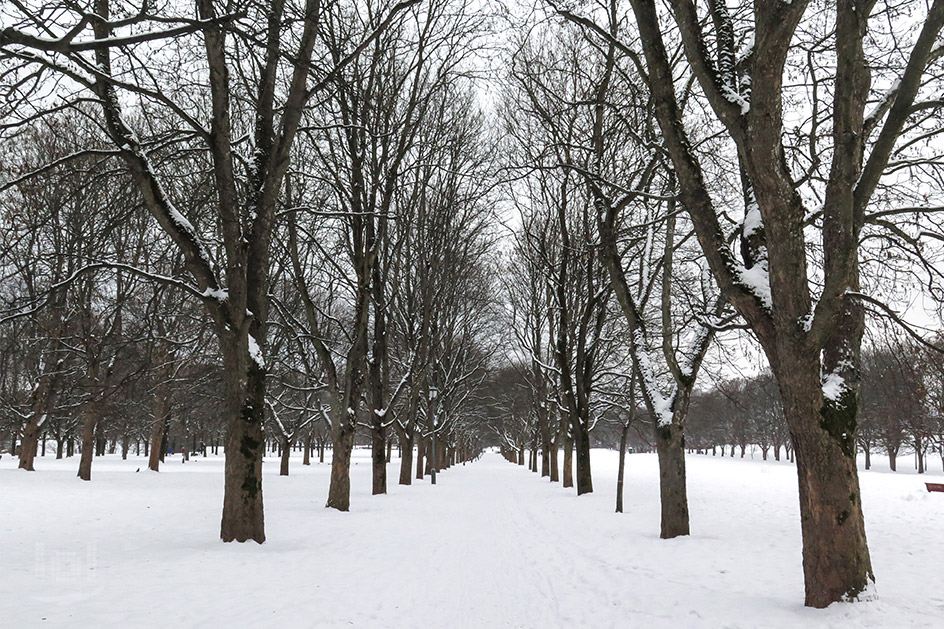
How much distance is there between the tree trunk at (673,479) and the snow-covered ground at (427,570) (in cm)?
47

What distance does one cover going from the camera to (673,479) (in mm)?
9555

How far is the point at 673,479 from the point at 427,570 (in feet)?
15.1

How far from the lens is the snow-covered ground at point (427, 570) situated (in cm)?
496

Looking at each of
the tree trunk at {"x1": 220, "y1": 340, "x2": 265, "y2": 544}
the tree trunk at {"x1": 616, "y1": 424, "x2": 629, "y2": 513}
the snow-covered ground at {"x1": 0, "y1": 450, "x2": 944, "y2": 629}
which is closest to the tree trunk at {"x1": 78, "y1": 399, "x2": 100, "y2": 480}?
the snow-covered ground at {"x1": 0, "y1": 450, "x2": 944, "y2": 629}

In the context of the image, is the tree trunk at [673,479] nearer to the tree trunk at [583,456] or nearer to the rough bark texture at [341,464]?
the rough bark texture at [341,464]

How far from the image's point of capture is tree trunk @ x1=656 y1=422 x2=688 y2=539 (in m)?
9.50

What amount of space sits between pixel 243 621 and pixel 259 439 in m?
3.48

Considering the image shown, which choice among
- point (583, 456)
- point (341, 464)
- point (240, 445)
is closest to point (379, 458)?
point (341, 464)

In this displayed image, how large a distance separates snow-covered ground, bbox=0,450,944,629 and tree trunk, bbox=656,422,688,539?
0.47 meters

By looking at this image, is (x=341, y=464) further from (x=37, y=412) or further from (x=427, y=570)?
(x=37, y=412)

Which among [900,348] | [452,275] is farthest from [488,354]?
[900,348]

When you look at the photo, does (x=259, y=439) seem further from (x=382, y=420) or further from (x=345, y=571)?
(x=382, y=420)

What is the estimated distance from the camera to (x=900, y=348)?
5738mm

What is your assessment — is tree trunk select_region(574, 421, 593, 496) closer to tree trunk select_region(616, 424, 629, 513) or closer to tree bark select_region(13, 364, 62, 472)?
tree trunk select_region(616, 424, 629, 513)
